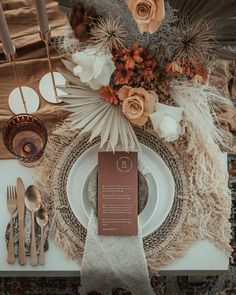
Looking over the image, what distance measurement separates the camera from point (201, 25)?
1.16 m

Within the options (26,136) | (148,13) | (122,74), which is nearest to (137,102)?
(122,74)

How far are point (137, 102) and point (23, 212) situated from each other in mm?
362

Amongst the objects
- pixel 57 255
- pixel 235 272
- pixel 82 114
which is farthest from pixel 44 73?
pixel 235 272

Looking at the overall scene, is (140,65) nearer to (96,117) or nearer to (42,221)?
(96,117)

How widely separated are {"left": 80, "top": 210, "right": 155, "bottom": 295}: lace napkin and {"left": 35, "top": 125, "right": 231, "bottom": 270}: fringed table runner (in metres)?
0.02

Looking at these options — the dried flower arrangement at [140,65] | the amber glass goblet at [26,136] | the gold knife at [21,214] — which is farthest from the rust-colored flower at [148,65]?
the gold knife at [21,214]

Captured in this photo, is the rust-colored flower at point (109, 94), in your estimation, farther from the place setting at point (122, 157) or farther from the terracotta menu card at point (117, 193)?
the terracotta menu card at point (117, 193)

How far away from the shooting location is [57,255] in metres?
1.25

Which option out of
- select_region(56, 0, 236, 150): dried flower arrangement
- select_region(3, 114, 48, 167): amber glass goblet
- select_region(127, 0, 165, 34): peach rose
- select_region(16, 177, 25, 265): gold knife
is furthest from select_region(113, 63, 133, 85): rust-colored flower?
select_region(16, 177, 25, 265): gold knife

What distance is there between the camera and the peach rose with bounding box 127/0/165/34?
110 centimetres

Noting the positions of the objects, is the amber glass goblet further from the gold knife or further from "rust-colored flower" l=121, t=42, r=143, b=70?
"rust-colored flower" l=121, t=42, r=143, b=70

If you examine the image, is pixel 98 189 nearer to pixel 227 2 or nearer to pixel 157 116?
pixel 157 116

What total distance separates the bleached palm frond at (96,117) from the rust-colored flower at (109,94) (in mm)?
24

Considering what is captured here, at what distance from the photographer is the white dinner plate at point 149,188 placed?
1.25 m
